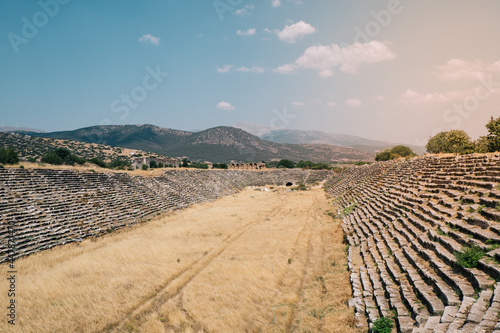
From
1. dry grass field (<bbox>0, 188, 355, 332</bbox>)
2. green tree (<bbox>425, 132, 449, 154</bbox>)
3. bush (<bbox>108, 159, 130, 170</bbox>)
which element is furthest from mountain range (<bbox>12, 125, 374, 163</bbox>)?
dry grass field (<bbox>0, 188, 355, 332</bbox>)

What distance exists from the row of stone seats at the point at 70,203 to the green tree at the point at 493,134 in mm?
33388

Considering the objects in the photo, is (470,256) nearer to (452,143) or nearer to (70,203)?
(70,203)

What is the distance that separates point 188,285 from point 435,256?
904 cm

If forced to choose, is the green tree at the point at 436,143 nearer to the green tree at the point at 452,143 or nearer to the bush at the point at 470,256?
the green tree at the point at 452,143

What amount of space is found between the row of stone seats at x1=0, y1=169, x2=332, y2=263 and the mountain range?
99567 mm

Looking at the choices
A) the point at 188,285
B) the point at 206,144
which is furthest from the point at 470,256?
the point at 206,144

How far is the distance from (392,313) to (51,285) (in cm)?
1223

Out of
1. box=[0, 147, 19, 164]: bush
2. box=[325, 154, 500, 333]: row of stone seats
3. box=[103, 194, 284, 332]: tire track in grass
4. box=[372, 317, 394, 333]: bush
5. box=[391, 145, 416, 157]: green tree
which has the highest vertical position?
box=[391, 145, 416, 157]: green tree

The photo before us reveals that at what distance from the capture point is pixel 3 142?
5650 cm

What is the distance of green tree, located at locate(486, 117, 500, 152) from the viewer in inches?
923

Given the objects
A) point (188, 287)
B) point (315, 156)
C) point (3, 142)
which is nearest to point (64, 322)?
point (188, 287)

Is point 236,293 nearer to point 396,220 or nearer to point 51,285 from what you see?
point 51,285

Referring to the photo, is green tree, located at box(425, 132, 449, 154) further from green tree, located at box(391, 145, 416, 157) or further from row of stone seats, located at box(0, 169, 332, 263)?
row of stone seats, located at box(0, 169, 332, 263)

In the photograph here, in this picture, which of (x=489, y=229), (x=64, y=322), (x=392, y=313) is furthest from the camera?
(x=64, y=322)
